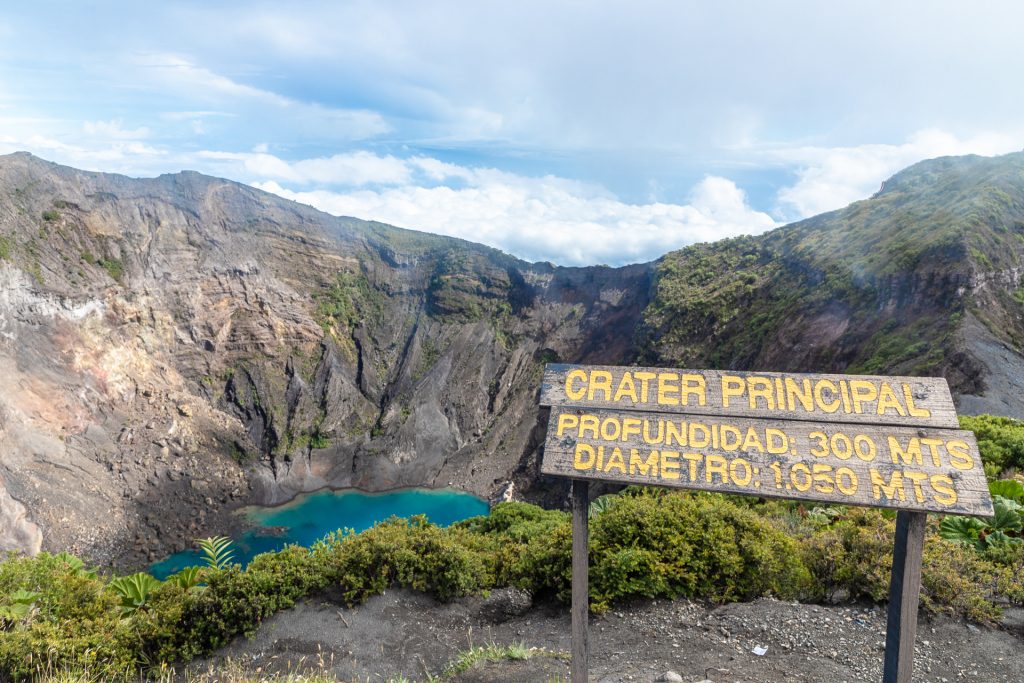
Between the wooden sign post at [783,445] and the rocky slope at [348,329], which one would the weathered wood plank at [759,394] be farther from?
the rocky slope at [348,329]

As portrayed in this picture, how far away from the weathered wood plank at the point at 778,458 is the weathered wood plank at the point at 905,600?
1.39ft

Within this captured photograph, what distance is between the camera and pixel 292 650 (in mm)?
7961

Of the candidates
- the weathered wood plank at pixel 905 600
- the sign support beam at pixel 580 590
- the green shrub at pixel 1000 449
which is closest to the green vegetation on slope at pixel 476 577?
the sign support beam at pixel 580 590

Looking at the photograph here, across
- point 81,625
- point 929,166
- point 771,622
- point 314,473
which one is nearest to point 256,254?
point 314,473


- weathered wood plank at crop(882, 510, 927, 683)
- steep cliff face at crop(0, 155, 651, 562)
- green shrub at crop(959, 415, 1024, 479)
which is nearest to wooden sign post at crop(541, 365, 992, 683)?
weathered wood plank at crop(882, 510, 927, 683)

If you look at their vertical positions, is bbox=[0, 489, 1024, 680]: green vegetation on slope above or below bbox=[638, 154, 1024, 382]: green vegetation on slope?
below

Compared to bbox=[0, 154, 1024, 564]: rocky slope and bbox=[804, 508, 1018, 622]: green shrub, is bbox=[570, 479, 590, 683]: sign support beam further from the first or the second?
bbox=[0, 154, 1024, 564]: rocky slope

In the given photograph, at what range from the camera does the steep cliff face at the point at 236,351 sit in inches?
1380

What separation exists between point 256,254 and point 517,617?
5378cm

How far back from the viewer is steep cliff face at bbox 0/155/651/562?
35062mm

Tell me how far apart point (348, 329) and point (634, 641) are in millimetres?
55217

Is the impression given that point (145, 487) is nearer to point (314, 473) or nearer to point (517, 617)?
point (314, 473)

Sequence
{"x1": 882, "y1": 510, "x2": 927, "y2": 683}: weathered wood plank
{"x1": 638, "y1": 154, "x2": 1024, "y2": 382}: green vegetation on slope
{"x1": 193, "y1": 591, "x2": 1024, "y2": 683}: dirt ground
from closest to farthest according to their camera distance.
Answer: {"x1": 882, "y1": 510, "x2": 927, "y2": 683}: weathered wood plank → {"x1": 193, "y1": 591, "x2": 1024, "y2": 683}: dirt ground → {"x1": 638, "y1": 154, "x2": 1024, "y2": 382}: green vegetation on slope

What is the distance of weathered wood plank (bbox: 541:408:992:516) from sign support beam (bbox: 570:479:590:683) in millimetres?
551
